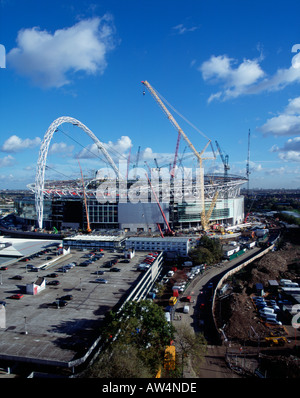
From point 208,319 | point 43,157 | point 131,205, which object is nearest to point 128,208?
point 131,205

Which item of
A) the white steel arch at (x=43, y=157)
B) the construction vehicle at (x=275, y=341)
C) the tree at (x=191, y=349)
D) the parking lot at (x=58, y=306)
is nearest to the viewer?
the parking lot at (x=58, y=306)

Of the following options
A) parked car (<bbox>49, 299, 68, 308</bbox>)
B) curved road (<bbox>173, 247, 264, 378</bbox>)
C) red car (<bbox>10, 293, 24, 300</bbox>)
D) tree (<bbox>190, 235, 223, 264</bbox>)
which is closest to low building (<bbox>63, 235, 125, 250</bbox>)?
tree (<bbox>190, 235, 223, 264</bbox>)

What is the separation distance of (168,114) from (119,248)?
18.4 metres

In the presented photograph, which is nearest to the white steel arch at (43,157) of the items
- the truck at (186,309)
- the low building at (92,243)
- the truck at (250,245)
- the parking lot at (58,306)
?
the low building at (92,243)

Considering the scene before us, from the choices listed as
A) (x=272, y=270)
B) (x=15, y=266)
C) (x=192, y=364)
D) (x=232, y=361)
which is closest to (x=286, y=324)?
(x=232, y=361)

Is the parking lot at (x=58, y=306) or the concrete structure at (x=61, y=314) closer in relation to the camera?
the concrete structure at (x=61, y=314)

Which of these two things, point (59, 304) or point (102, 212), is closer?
point (59, 304)

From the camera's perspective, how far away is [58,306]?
927cm

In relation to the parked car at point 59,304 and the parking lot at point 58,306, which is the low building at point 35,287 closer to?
the parking lot at point 58,306

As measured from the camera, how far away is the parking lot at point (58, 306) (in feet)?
23.1

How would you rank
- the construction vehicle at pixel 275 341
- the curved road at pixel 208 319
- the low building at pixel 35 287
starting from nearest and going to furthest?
the curved road at pixel 208 319 < the construction vehicle at pixel 275 341 < the low building at pixel 35 287

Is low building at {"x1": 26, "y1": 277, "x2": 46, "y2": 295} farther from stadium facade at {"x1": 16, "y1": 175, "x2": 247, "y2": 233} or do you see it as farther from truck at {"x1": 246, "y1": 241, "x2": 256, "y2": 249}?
stadium facade at {"x1": 16, "y1": 175, "x2": 247, "y2": 233}

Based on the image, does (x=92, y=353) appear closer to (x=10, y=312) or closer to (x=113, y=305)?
(x=113, y=305)

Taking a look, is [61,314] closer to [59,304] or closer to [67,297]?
[59,304]
